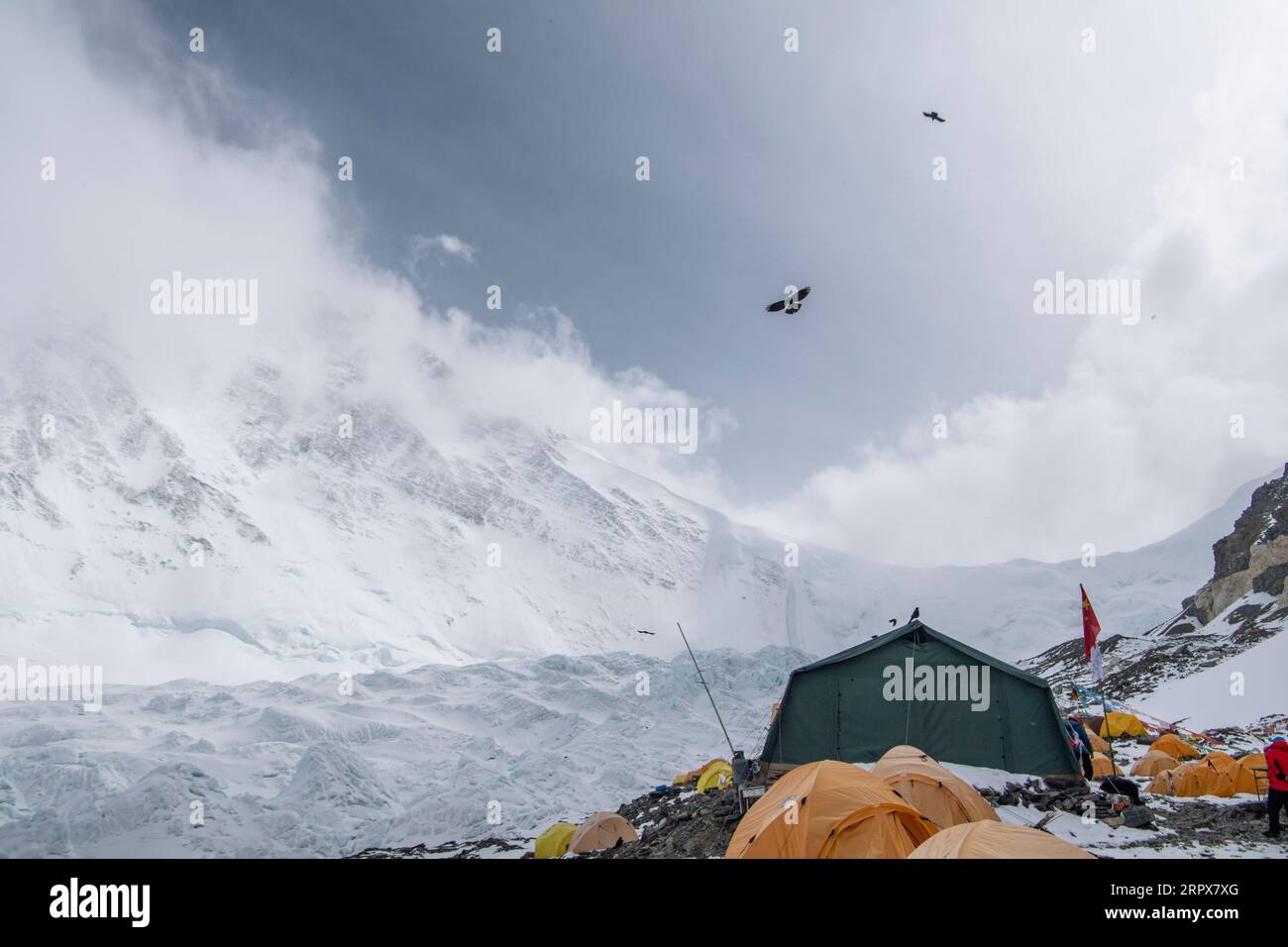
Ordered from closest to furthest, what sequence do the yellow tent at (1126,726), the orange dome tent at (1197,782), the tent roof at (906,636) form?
the tent roof at (906,636) → the orange dome tent at (1197,782) → the yellow tent at (1126,726)

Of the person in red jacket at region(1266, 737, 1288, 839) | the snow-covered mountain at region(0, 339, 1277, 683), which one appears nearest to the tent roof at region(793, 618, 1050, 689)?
the person in red jacket at region(1266, 737, 1288, 839)

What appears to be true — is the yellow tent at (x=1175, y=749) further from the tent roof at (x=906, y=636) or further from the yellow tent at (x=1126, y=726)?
the tent roof at (x=906, y=636)

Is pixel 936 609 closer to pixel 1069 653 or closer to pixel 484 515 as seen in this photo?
pixel 1069 653

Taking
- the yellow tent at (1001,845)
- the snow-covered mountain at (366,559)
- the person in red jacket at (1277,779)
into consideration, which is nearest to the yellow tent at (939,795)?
the person in red jacket at (1277,779)

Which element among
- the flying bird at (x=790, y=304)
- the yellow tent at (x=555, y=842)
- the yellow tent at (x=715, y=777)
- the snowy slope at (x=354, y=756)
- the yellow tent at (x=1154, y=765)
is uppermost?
the flying bird at (x=790, y=304)

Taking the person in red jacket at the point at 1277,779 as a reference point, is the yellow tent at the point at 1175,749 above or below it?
below

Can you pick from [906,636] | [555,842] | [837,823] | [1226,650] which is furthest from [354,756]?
[1226,650]

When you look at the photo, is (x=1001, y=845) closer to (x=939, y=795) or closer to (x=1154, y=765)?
(x=939, y=795)
